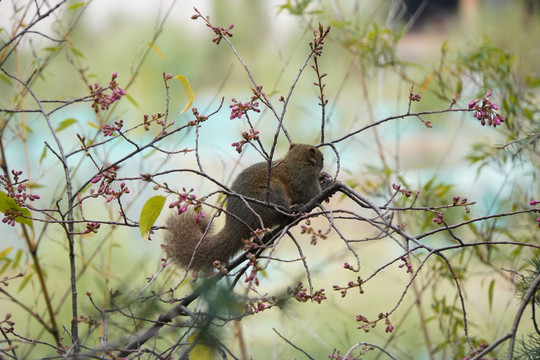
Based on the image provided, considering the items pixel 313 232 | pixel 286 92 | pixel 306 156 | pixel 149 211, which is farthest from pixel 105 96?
pixel 286 92

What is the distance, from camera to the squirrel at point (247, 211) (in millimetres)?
1379

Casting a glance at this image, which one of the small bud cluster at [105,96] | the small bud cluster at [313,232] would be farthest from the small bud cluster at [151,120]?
the small bud cluster at [313,232]

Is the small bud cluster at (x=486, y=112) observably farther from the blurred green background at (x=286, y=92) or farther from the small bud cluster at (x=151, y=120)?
the blurred green background at (x=286, y=92)

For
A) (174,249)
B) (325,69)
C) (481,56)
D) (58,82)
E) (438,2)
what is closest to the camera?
(174,249)

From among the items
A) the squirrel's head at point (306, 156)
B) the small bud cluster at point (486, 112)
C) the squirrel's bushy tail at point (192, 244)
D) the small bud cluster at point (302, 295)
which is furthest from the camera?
the squirrel's head at point (306, 156)

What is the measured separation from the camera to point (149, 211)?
843 millimetres

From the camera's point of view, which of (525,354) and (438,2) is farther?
(438,2)

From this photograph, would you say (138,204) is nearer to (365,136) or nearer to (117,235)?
(117,235)

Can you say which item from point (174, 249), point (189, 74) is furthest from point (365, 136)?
point (174, 249)

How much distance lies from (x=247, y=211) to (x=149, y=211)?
2.08 feet

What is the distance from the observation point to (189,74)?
8.21ft

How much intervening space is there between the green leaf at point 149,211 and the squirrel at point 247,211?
1.38ft

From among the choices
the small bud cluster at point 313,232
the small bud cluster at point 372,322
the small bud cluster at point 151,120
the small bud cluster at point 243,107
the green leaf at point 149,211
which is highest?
the small bud cluster at point 151,120

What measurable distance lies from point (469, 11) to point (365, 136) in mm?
836
